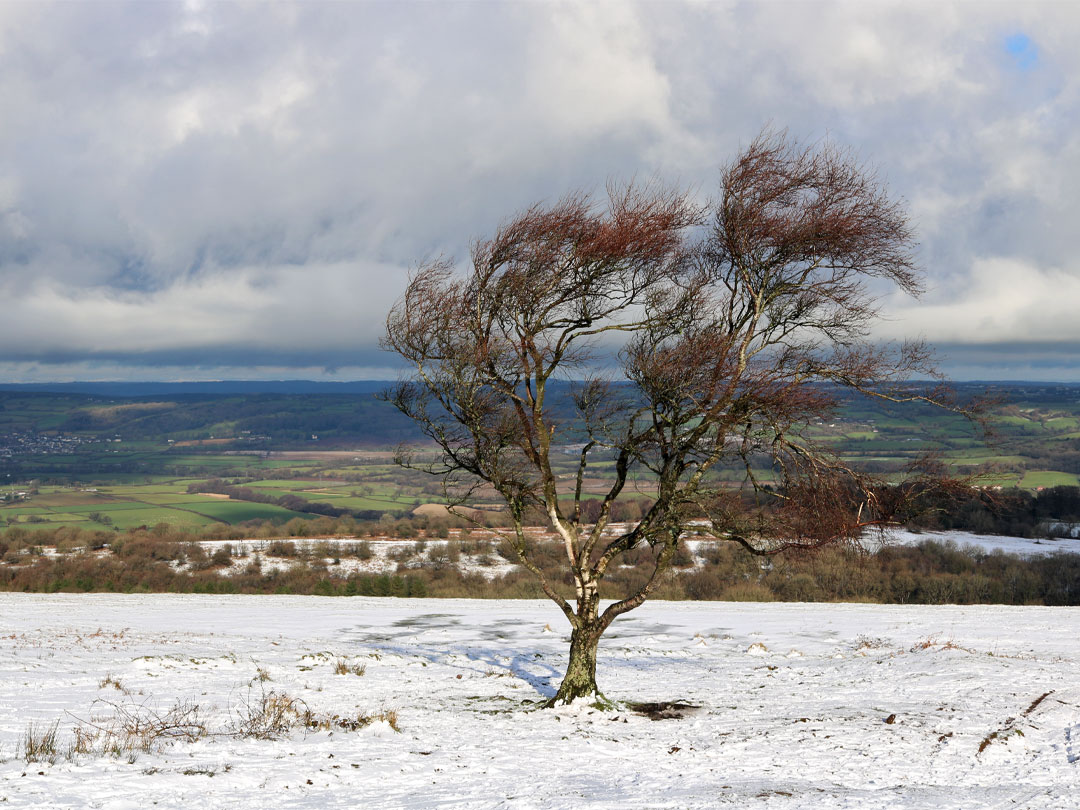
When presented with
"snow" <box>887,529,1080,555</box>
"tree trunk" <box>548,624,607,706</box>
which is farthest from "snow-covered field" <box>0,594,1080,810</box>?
"snow" <box>887,529,1080,555</box>

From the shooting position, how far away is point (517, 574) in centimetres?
5109

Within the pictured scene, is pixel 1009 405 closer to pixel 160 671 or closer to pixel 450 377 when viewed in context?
pixel 450 377

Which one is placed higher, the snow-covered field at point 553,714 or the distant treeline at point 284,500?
the snow-covered field at point 553,714

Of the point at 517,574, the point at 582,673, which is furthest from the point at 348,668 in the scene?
the point at 517,574

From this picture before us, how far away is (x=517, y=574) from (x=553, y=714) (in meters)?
38.5

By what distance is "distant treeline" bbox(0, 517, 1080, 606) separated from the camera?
139 feet

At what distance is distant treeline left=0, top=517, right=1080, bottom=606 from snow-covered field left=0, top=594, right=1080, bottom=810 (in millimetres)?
17372

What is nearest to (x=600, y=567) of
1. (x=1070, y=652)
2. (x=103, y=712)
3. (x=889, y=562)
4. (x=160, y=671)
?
(x=103, y=712)

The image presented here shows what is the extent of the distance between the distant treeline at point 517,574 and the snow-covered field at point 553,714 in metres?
17.4

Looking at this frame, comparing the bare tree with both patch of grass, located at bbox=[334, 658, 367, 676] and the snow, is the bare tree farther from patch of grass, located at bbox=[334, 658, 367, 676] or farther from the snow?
the snow

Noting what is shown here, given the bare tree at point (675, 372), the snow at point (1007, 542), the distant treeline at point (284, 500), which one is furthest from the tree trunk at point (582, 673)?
the distant treeline at point (284, 500)

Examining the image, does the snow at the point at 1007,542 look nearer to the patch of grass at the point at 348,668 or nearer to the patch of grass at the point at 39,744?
the patch of grass at the point at 348,668

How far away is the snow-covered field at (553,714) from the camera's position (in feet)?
28.2

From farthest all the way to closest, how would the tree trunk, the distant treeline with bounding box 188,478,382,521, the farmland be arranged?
the distant treeline with bounding box 188,478,382,521, the farmland, the tree trunk
